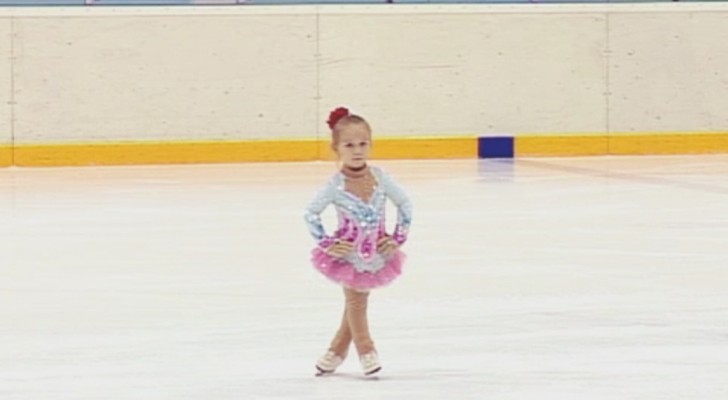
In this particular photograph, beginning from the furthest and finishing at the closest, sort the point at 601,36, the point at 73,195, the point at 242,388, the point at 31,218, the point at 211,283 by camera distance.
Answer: the point at 601,36 < the point at 73,195 < the point at 31,218 < the point at 211,283 < the point at 242,388

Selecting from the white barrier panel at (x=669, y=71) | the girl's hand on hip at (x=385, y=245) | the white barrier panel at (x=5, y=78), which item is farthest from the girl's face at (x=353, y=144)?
the white barrier panel at (x=669, y=71)

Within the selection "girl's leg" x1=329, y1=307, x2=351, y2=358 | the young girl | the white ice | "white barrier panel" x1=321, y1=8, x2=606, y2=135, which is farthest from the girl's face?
"white barrier panel" x1=321, y1=8, x2=606, y2=135

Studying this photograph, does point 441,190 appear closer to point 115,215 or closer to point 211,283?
point 115,215

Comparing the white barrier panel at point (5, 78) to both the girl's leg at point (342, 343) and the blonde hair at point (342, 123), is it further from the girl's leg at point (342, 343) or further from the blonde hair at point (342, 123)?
the blonde hair at point (342, 123)

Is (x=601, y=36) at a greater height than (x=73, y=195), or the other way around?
(x=601, y=36)

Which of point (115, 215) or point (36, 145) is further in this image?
point (36, 145)

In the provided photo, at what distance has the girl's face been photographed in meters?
5.11

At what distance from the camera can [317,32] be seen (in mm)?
15352

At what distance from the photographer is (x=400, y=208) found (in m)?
5.20

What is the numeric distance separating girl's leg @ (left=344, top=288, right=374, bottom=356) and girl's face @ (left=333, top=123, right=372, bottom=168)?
0.36 meters

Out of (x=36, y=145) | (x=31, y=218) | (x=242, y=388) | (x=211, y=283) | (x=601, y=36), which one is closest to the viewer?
(x=242, y=388)

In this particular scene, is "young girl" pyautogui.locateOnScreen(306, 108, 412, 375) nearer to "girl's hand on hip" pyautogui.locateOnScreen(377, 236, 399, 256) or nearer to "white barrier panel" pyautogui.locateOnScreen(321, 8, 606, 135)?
"girl's hand on hip" pyautogui.locateOnScreen(377, 236, 399, 256)

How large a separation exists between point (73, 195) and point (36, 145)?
9.34ft

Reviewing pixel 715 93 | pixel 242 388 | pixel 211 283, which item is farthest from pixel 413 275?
pixel 715 93
